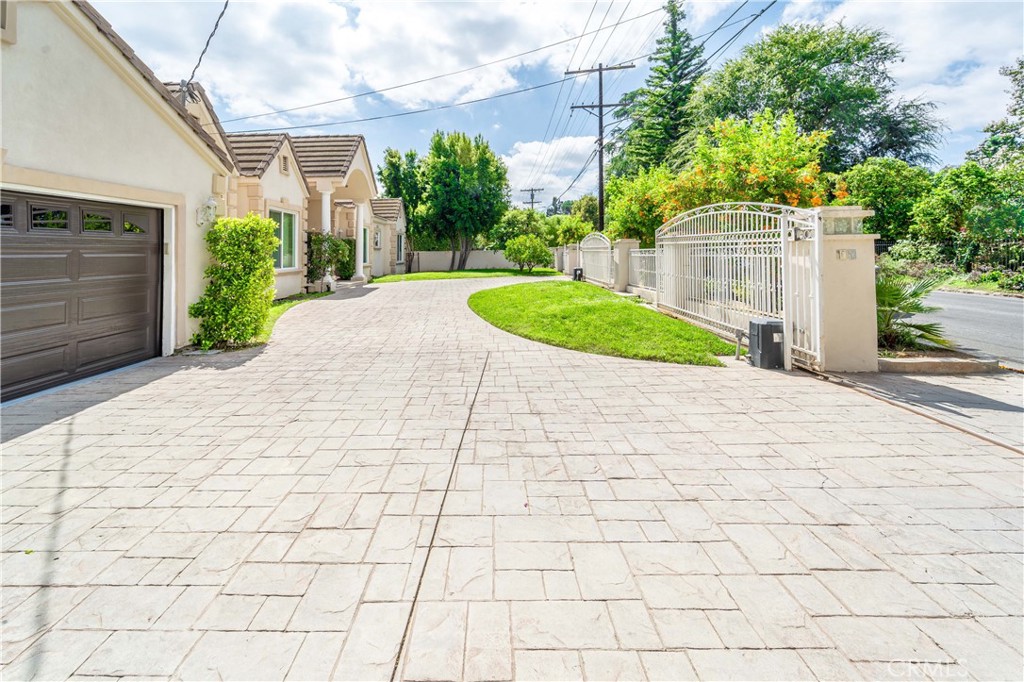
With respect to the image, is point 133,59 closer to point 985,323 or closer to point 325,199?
point 325,199

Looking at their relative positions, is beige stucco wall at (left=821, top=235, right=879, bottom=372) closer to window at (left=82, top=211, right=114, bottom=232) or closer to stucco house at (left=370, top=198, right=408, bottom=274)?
window at (left=82, top=211, right=114, bottom=232)

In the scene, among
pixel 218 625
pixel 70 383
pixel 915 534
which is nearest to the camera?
pixel 218 625

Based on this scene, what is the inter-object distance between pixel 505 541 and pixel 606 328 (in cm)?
705

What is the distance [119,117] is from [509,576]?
327 inches

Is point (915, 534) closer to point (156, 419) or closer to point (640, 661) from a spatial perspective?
point (640, 661)

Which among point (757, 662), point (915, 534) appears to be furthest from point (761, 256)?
point (757, 662)

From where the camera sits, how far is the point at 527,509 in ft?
10.5

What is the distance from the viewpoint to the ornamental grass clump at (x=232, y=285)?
8.48 metres

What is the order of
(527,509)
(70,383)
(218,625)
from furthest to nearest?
(70,383) → (527,509) → (218,625)

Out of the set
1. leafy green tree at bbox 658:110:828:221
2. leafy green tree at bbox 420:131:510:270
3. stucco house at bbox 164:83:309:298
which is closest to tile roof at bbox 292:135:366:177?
stucco house at bbox 164:83:309:298

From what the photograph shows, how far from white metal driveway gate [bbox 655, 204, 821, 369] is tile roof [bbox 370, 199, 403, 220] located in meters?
21.2

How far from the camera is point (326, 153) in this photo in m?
19.0

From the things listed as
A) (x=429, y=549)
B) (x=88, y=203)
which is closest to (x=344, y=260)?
(x=88, y=203)
